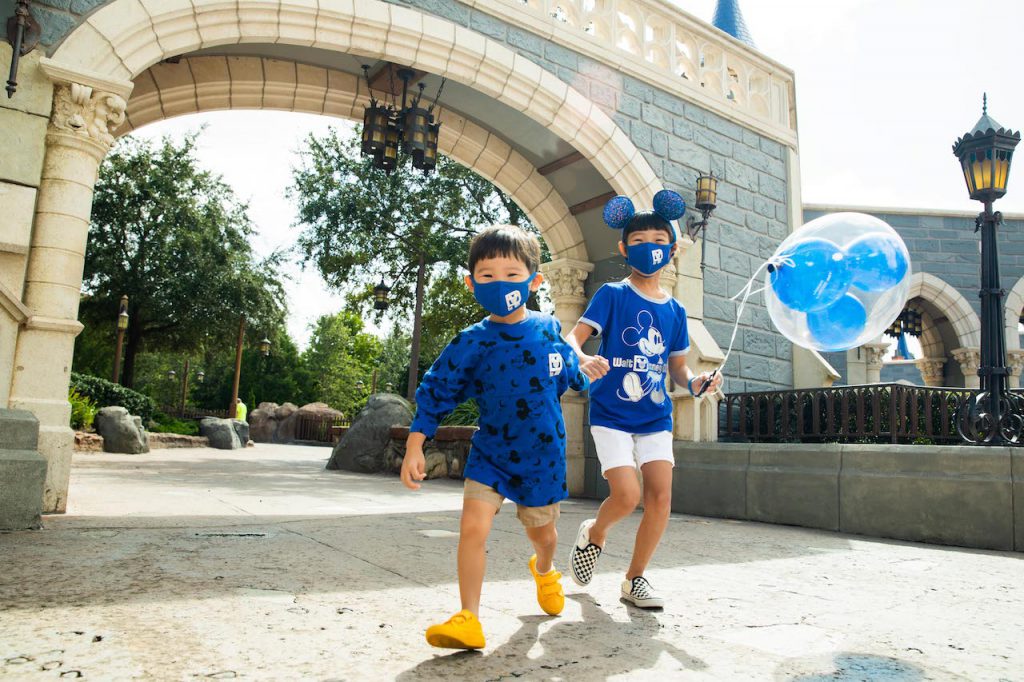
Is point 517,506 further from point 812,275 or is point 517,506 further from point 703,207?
point 703,207

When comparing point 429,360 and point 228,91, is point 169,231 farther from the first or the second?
point 228,91

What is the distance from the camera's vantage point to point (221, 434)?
64.9 feet

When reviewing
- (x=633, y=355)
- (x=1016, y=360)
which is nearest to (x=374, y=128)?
(x=633, y=355)

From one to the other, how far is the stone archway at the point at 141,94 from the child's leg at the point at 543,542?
3326 mm

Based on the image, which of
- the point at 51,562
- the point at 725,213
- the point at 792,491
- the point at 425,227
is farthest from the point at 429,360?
the point at 51,562

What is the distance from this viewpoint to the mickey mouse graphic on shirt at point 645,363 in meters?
3.05

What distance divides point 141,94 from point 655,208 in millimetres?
5806

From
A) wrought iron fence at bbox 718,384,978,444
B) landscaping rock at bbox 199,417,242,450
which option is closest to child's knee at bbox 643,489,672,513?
wrought iron fence at bbox 718,384,978,444

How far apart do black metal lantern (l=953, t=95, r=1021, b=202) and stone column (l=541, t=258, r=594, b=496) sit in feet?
13.1

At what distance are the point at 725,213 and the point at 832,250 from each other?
18.6 feet

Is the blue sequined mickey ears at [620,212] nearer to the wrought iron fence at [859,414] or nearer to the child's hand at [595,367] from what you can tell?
the child's hand at [595,367]

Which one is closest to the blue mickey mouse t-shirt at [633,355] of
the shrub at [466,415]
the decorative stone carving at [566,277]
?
the decorative stone carving at [566,277]

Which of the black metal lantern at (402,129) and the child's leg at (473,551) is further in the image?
the black metal lantern at (402,129)

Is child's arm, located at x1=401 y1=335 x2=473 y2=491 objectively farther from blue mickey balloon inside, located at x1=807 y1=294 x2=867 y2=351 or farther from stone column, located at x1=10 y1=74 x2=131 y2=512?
stone column, located at x1=10 y1=74 x2=131 y2=512
